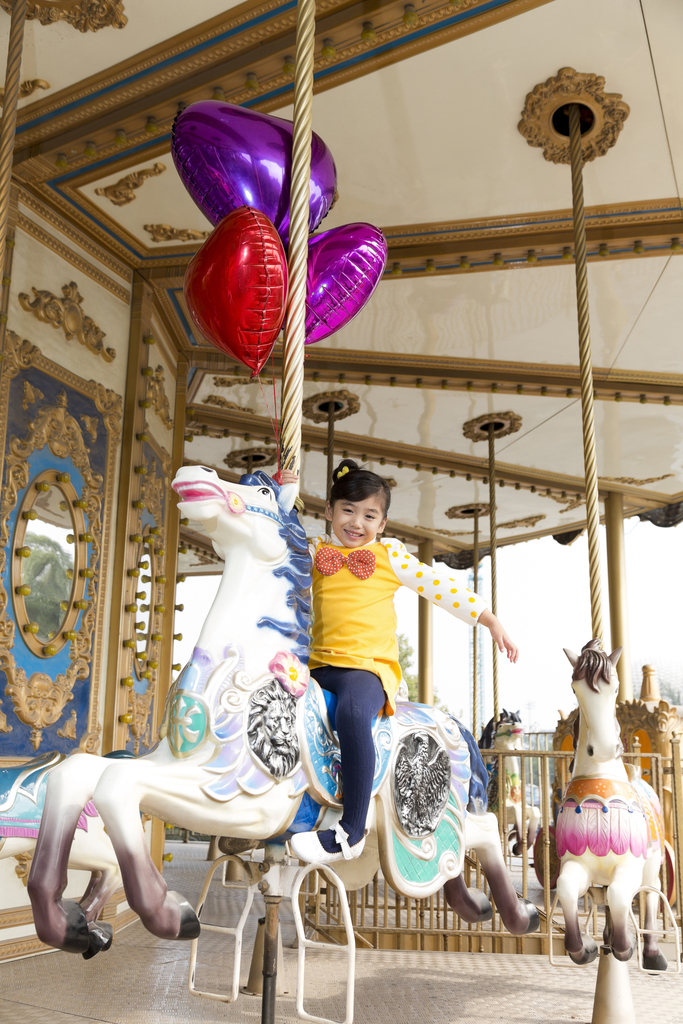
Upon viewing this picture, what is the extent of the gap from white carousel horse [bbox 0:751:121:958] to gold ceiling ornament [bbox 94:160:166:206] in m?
3.59

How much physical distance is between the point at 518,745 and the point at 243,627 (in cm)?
659

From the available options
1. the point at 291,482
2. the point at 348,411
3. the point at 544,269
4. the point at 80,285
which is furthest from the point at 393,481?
the point at 291,482

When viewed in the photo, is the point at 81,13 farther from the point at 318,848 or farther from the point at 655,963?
the point at 655,963

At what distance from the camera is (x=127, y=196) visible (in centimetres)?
478

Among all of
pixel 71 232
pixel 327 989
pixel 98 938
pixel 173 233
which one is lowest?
pixel 327 989

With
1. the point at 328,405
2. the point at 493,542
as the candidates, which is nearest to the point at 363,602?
the point at 493,542

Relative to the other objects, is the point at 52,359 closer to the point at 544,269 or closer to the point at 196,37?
the point at 196,37

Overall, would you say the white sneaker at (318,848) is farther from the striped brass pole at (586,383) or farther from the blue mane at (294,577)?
the striped brass pole at (586,383)

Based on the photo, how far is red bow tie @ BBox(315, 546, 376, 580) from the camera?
174 cm

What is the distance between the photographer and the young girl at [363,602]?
1.63 meters

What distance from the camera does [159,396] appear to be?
5.86 m

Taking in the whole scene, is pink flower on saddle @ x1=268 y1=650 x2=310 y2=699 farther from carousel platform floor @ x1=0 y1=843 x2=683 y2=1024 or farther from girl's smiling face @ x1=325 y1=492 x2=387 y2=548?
carousel platform floor @ x1=0 y1=843 x2=683 y2=1024

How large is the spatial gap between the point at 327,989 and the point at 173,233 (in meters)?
4.21

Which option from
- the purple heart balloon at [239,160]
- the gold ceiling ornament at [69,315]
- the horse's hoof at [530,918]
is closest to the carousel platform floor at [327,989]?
the horse's hoof at [530,918]
